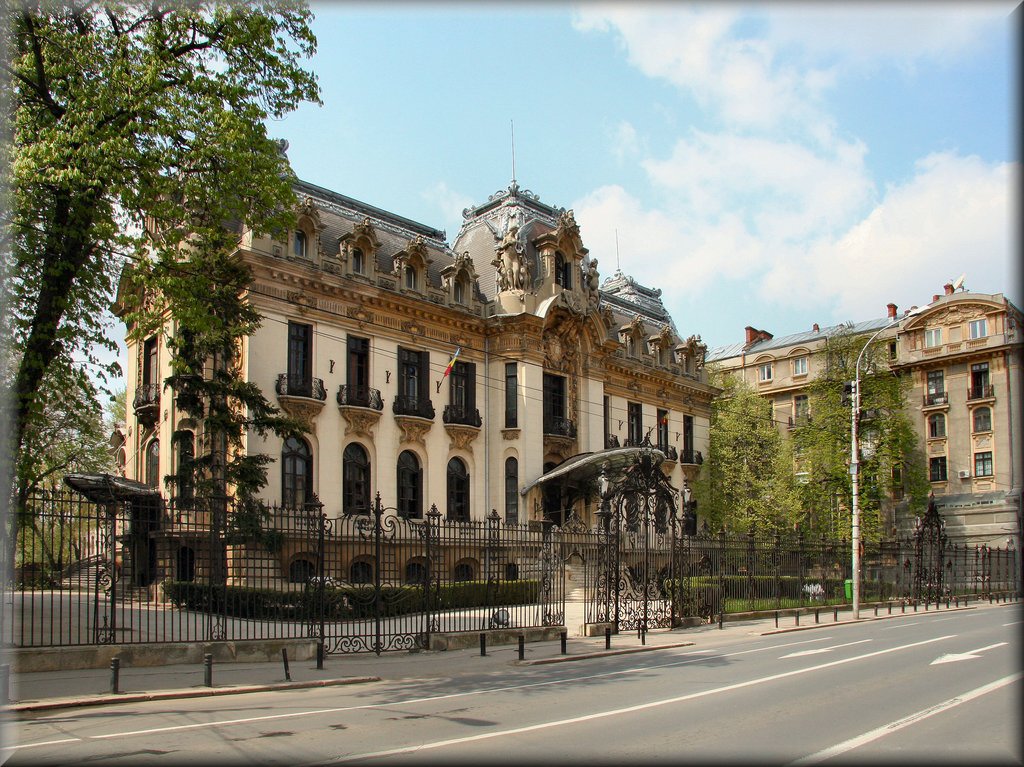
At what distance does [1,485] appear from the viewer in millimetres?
12352

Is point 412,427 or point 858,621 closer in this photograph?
point 858,621

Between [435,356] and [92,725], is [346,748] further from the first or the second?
[435,356]

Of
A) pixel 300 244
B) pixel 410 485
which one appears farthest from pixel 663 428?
pixel 300 244

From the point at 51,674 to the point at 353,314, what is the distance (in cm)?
2323

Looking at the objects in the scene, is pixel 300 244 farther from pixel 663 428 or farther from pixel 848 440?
pixel 848 440

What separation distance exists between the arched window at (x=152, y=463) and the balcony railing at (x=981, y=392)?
4891 centimetres

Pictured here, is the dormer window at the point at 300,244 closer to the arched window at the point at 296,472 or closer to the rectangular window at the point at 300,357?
the rectangular window at the point at 300,357

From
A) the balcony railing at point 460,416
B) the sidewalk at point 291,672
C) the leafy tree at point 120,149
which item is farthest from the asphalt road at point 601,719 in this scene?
the balcony railing at point 460,416

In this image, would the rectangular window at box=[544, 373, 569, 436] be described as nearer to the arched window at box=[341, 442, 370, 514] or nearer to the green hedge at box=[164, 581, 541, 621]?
the arched window at box=[341, 442, 370, 514]

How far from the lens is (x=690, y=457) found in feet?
178

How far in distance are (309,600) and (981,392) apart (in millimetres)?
51995

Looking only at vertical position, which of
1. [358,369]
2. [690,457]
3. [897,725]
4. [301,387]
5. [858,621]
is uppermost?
[358,369]

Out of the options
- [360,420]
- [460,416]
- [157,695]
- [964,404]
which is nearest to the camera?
[157,695]

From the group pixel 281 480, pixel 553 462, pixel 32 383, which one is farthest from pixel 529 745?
pixel 553 462
